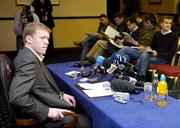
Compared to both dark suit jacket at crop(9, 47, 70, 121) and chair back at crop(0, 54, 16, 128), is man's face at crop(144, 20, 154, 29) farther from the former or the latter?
chair back at crop(0, 54, 16, 128)

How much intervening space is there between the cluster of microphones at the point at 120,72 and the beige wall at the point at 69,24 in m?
4.77

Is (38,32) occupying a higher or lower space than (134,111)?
higher

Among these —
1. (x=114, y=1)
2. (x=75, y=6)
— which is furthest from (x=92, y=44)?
(x=114, y=1)

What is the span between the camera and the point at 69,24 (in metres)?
7.93

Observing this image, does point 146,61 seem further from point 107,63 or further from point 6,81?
point 6,81

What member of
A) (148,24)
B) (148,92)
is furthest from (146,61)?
(148,92)

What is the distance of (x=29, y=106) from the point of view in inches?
74.5

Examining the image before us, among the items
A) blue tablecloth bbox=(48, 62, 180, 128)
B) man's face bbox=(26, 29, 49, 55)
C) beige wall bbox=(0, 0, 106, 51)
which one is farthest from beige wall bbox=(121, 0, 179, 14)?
man's face bbox=(26, 29, 49, 55)

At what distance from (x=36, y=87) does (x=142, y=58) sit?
7.23ft

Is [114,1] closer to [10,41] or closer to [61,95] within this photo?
[10,41]

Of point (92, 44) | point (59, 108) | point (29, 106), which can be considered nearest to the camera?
point (29, 106)

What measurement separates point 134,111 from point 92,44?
3.81 m

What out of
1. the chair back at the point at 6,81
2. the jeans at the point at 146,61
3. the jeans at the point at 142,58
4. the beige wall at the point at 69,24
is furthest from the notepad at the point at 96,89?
the beige wall at the point at 69,24

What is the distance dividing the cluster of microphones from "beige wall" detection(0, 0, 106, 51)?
15.6 feet
